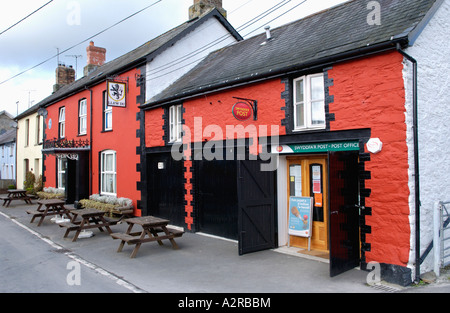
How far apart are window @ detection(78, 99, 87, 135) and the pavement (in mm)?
9133

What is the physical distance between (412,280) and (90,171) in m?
14.4

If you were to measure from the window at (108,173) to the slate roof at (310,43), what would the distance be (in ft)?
12.5

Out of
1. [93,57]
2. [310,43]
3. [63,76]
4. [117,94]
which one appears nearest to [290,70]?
[310,43]

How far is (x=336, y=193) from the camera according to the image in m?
6.39

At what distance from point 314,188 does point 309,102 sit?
6.46 feet

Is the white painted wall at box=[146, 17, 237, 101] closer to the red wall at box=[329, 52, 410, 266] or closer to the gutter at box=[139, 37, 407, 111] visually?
the gutter at box=[139, 37, 407, 111]

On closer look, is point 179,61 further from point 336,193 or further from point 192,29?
point 336,193

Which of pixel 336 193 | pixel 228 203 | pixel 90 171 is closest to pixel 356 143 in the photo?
pixel 336 193

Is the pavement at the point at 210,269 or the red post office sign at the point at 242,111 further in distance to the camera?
the red post office sign at the point at 242,111

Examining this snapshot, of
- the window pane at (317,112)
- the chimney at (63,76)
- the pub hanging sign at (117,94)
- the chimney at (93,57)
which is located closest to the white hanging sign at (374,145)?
the window pane at (317,112)

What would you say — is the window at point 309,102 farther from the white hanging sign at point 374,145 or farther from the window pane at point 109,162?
the window pane at point 109,162

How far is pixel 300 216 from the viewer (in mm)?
8125

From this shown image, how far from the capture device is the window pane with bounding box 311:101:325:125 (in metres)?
7.62

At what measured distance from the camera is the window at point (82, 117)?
17.9 m
